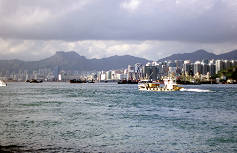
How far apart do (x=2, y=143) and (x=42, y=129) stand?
502 cm

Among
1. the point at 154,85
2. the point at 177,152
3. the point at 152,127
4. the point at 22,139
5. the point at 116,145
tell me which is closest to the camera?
the point at 177,152

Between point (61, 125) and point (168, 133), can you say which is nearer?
point (168, 133)

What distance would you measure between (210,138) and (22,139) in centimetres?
1129

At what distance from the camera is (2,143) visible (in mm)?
17125

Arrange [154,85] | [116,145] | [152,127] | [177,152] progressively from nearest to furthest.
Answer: [177,152], [116,145], [152,127], [154,85]

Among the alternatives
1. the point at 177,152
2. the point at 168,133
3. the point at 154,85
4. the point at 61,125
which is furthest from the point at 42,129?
the point at 154,85

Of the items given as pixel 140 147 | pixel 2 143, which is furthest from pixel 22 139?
pixel 140 147

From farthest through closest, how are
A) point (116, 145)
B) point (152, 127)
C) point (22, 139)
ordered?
point (152, 127)
point (22, 139)
point (116, 145)

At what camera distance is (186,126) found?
24047 millimetres

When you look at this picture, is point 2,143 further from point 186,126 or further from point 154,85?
point 154,85

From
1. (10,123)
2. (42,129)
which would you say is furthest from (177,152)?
(10,123)

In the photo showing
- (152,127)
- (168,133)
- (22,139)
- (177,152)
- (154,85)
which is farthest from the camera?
(154,85)

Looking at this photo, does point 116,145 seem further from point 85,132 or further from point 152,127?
point 152,127

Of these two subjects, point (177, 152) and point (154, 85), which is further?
point (154, 85)
